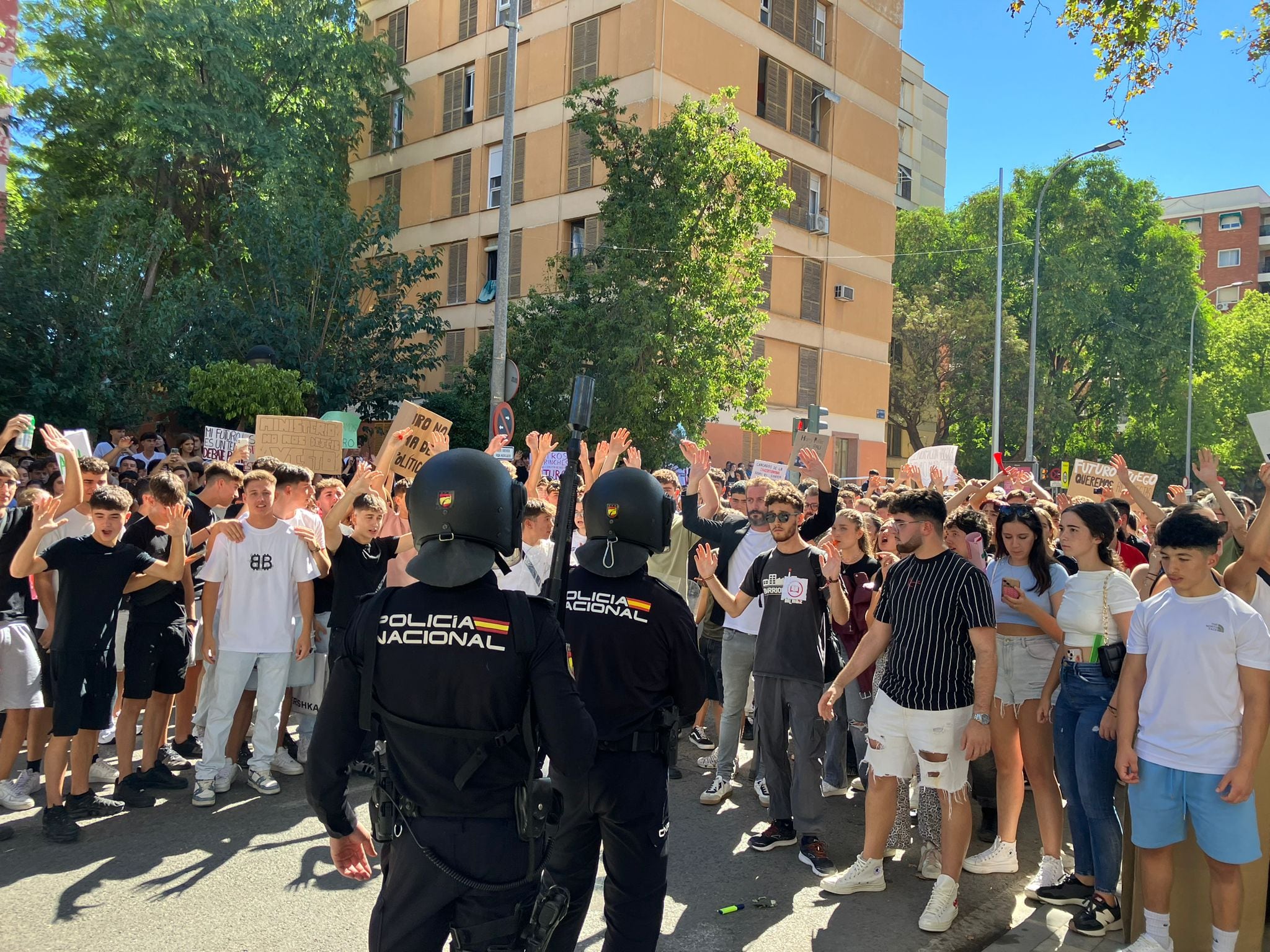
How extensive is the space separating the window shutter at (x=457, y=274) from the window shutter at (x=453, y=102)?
12.9 ft

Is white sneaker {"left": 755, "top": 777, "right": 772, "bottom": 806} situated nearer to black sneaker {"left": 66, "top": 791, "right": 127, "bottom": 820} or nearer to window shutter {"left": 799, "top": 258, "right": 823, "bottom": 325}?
black sneaker {"left": 66, "top": 791, "right": 127, "bottom": 820}

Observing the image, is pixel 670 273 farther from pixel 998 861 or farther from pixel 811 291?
pixel 998 861

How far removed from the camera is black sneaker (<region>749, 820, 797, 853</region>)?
19.2ft

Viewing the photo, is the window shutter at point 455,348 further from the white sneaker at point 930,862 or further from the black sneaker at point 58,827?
the white sneaker at point 930,862

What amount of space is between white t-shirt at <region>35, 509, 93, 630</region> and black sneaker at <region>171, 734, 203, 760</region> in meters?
1.30

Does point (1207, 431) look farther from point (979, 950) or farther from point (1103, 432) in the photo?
point (979, 950)

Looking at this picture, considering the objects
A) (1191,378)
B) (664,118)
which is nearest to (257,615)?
(664,118)

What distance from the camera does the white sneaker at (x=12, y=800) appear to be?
5.97 meters

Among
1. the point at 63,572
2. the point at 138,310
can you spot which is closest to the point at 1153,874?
the point at 63,572

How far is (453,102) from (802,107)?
11.4 m

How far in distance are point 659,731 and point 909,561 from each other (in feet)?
6.47

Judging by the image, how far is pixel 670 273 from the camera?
20516mm

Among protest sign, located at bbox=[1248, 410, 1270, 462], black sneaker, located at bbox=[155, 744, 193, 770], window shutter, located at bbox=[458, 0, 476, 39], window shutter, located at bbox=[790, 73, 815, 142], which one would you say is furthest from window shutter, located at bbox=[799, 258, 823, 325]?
black sneaker, located at bbox=[155, 744, 193, 770]

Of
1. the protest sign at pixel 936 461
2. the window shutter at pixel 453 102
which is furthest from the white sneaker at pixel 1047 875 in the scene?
the window shutter at pixel 453 102
